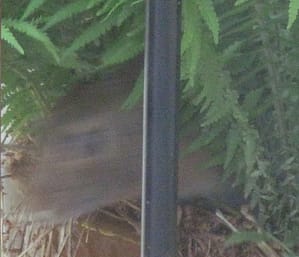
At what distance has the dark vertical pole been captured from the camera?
59cm

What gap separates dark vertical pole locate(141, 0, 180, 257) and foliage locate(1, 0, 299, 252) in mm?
163

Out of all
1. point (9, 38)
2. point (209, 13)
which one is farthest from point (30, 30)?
point (209, 13)

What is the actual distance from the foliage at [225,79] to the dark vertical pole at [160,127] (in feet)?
0.53

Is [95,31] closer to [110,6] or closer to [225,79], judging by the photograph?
[110,6]

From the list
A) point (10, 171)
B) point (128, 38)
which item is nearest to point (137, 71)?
point (128, 38)

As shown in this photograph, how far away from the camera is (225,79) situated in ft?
2.63

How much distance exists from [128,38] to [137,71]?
7 cm

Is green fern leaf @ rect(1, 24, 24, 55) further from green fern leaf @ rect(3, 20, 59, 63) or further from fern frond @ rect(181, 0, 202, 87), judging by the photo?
fern frond @ rect(181, 0, 202, 87)

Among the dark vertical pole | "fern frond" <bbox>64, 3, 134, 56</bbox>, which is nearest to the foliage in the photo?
"fern frond" <bbox>64, 3, 134, 56</bbox>

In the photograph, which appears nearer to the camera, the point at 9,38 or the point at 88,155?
the point at 9,38

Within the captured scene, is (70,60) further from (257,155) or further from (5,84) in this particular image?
(257,155)

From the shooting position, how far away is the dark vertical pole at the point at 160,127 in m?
0.59

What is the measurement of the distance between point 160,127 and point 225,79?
0.21 meters

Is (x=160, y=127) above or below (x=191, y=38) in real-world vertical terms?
below
